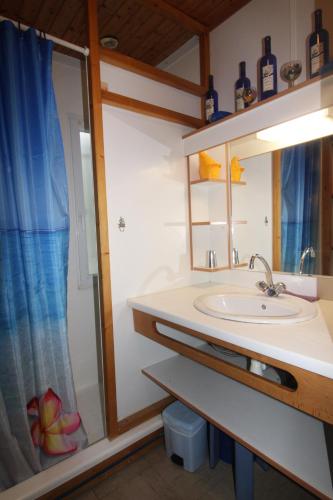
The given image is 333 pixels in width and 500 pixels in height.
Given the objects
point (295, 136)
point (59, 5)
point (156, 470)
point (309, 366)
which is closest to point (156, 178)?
point (295, 136)

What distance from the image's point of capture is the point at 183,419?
4.63 feet

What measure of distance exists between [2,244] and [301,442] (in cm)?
144

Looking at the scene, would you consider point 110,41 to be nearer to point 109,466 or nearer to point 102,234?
point 102,234

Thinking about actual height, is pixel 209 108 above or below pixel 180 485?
above

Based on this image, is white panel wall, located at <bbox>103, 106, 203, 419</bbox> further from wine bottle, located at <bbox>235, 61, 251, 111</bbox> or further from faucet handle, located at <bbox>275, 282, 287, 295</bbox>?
faucet handle, located at <bbox>275, 282, 287, 295</bbox>

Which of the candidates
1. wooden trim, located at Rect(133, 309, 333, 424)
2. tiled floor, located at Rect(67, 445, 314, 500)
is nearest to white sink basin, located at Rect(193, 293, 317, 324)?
wooden trim, located at Rect(133, 309, 333, 424)

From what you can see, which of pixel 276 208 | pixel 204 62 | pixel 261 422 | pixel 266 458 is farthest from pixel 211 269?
pixel 204 62

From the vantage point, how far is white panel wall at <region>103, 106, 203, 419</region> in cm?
144

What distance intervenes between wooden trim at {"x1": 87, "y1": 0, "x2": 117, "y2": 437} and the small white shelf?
241 millimetres

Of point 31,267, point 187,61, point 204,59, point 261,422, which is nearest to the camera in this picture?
point 261,422

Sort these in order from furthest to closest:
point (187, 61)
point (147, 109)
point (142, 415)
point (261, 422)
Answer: point (187, 61), point (142, 415), point (147, 109), point (261, 422)

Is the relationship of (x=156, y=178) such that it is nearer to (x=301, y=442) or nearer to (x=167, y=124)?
(x=167, y=124)

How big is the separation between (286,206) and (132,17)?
1440 mm

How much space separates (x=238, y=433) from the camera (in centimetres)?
106
